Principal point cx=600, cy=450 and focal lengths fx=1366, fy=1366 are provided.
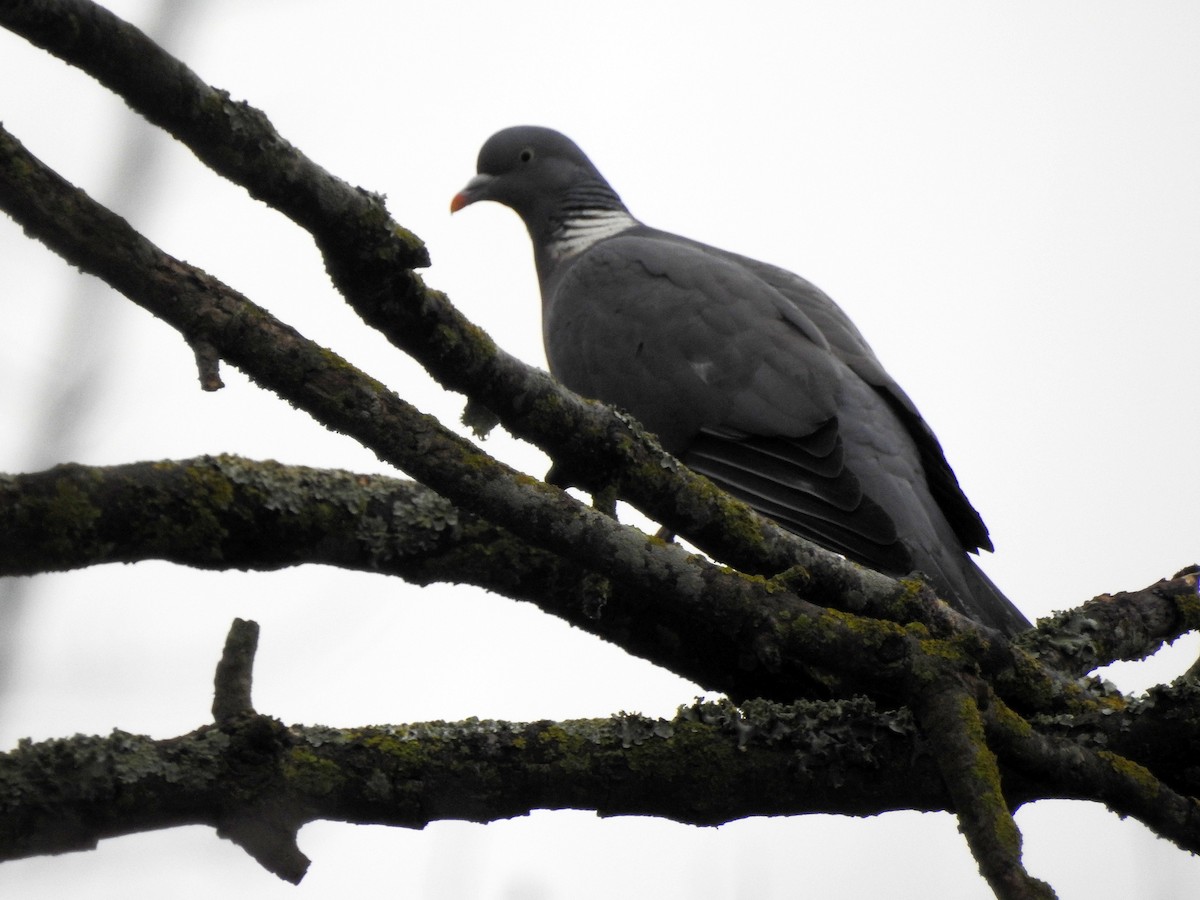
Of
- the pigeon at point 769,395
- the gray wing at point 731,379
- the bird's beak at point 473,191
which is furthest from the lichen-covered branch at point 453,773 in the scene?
the bird's beak at point 473,191

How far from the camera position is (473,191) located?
714cm

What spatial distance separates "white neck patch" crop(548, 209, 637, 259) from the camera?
6.59 metres

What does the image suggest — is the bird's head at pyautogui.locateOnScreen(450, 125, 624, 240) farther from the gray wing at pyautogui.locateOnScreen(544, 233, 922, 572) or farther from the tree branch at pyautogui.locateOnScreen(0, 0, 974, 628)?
the tree branch at pyautogui.locateOnScreen(0, 0, 974, 628)

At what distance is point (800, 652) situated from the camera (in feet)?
8.30

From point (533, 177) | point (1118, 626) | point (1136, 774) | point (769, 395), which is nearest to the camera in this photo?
point (1136, 774)

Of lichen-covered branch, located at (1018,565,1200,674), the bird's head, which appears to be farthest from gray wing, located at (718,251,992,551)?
the bird's head

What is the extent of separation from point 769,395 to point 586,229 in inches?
78.5

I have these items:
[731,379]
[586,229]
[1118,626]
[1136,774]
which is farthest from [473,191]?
[1136,774]

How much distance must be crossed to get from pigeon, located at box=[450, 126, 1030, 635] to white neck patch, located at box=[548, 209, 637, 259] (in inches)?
1.7

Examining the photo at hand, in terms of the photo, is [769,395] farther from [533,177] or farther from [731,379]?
[533,177]

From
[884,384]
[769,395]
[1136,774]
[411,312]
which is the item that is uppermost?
[884,384]

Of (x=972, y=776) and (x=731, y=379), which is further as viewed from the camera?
(x=731, y=379)

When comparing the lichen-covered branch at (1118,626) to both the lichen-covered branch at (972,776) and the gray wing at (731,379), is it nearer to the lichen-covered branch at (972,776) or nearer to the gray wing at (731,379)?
the lichen-covered branch at (972,776)

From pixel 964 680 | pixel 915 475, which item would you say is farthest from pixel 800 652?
pixel 915 475
